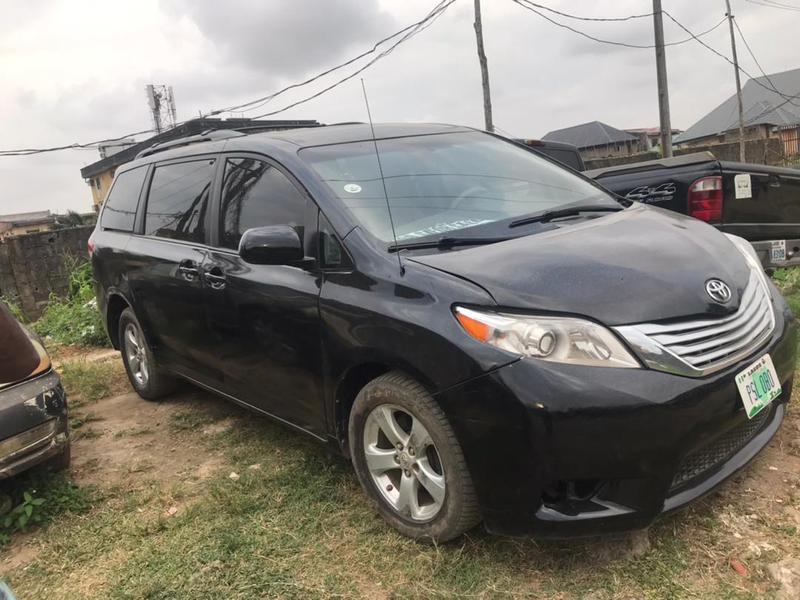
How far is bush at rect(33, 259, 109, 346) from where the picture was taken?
7.61m

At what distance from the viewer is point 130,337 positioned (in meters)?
4.81

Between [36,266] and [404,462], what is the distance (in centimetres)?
1061

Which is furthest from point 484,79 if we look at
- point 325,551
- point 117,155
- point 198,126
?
point 117,155

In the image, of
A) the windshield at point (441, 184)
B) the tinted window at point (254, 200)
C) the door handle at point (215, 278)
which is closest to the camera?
the windshield at point (441, 184)

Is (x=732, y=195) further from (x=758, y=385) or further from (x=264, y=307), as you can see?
(x=264, y=307)

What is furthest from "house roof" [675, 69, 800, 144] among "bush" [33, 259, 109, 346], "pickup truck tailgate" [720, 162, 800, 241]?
"bush" [33, 259, 109, 346]

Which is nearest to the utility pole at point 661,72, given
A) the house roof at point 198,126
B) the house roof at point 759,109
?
the house roof at point 198,126

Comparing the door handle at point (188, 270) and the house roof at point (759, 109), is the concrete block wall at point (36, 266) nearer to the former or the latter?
the door handle at point (188, 270)

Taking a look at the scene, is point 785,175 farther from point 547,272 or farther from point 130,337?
point 130,337

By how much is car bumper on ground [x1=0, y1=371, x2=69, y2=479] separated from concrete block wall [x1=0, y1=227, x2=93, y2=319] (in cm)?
880

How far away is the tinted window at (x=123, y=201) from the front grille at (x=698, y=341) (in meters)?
3.66

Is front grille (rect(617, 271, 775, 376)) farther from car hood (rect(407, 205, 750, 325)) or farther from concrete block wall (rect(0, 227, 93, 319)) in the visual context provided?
concrete block wall (rect(0, 227, 93, 319))

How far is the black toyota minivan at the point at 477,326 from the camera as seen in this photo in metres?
2.08

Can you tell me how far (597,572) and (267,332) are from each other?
172cm
